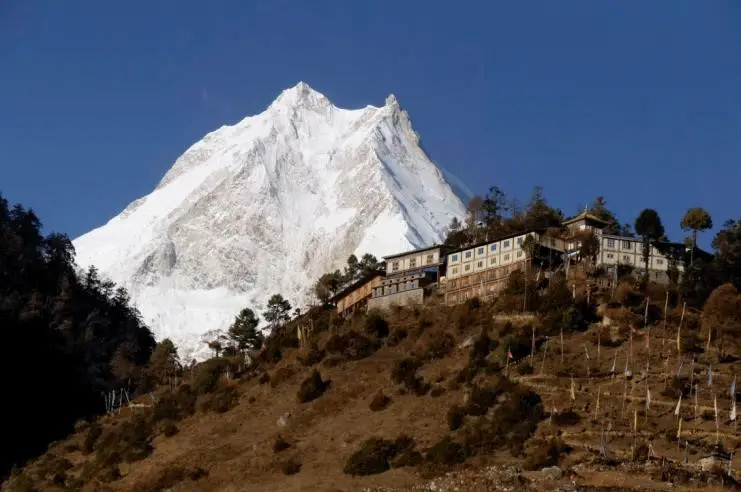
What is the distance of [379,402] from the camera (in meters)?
79.8

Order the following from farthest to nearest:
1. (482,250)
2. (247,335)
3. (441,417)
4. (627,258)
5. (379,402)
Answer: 1. (247,335)
2. (482,250)
3. (627,258)
4. (379,402)
5. (441,417)

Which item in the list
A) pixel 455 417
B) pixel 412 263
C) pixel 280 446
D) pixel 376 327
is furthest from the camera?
pixel 412 263

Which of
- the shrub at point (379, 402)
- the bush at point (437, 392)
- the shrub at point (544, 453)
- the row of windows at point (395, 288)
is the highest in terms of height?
the row of windows at point (395, 288)

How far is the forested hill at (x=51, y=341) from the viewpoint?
103688mm

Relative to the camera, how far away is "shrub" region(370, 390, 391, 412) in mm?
79562

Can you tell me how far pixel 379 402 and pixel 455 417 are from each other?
305 inches

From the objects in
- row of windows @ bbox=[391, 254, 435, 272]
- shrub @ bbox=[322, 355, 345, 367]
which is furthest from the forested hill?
row of windows @ bbox=[391, 254, 435, 272]

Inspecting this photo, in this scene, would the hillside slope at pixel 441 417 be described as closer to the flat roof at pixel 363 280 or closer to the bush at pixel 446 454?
the bush at pixel 446 454

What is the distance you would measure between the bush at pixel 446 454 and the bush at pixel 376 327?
26.0m

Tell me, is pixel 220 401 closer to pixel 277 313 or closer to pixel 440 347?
pixel 440 347

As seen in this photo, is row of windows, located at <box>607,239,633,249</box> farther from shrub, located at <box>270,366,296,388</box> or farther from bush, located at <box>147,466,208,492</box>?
bush, located at <box>147,466,208,492</box>

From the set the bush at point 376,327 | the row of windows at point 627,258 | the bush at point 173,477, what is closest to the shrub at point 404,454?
the bush at point 173,477

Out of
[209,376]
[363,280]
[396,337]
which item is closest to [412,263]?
[363,280]

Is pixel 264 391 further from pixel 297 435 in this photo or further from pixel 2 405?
pixel 2 405
